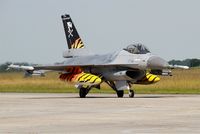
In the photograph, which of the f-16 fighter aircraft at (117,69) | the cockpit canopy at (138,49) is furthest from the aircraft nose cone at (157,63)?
the cockpit canopy at (138,49)

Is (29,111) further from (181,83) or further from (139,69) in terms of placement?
(181,83)

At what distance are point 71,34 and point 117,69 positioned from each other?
613cm

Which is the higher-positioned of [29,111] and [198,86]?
[29,111]

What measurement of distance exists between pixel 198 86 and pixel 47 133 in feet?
122

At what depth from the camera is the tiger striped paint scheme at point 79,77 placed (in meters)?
35.3

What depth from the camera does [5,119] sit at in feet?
61.5

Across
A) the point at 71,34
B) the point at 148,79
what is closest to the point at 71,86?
the point at 71,34

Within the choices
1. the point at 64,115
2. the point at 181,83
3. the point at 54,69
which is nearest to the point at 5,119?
the point at 64,115

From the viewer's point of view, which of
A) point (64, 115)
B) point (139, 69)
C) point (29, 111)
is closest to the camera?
point (64, 115)

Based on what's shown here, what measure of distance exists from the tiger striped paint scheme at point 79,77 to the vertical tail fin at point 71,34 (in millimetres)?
2997

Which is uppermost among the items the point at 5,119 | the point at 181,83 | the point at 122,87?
the point at 5,119

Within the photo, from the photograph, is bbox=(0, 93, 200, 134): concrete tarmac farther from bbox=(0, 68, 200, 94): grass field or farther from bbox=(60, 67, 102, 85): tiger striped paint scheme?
bbox=(0, 68, 200, 94): grass field

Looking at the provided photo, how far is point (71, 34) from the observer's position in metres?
41.1

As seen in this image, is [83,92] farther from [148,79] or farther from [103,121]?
[103,121]
